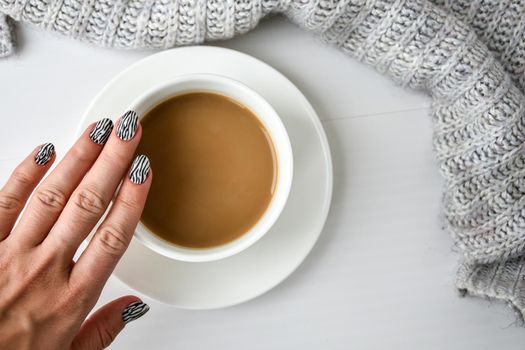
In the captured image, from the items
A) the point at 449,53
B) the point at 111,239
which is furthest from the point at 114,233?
the point at 449,53

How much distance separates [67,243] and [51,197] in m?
0.06

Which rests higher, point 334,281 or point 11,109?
point 11,109

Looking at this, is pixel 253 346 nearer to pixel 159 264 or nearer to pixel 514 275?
pixel 159 264

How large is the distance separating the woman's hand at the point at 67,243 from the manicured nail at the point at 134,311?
0.22 feet

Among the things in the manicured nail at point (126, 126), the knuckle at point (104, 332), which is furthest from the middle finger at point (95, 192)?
Answer: the knuckle at point (104, 332)

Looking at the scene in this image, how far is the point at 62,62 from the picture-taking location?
35.0 inches

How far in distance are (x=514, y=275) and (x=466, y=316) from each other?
10 cm

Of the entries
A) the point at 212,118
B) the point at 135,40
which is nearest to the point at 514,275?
the point at 212,118

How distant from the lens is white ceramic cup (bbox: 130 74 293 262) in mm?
760

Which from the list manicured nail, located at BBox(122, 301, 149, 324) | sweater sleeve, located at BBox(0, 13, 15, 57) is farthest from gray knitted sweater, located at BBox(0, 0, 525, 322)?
manicured nail, located at BBox(122, 301, 149, 324)

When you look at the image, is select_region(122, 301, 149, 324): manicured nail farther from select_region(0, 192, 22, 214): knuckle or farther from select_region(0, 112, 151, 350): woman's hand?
select_region(0, 192, 22, 214): knuckle

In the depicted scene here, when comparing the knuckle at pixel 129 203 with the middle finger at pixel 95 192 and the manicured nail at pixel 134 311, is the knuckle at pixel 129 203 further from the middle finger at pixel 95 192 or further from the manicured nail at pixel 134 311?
the manicured nail at pixel 134 311

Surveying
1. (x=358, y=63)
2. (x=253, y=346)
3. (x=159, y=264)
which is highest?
(x=358, y=63)

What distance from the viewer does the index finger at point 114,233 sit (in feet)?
2.45
